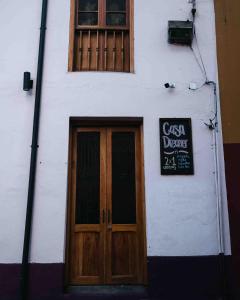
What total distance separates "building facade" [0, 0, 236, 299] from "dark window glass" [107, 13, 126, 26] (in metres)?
0.02

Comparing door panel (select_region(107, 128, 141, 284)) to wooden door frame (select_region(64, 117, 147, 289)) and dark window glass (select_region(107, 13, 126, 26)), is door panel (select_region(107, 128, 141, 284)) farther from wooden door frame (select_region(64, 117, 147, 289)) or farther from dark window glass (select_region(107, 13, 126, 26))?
dark window glass (select_region(107, 13, 126, 26))

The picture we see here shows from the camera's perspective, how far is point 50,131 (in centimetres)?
600

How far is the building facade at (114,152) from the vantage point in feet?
18.6

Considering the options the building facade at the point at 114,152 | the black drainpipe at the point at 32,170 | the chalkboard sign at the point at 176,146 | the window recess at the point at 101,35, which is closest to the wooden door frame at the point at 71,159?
the building facade at the point at 114,152

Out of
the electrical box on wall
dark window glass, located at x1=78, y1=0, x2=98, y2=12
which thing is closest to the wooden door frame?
the electrical box on wall

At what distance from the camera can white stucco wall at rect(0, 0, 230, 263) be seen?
5734 mm

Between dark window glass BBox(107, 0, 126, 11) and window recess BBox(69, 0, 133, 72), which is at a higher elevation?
dark window glass BBox(107, 0, 126, 11)

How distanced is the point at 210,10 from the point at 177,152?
2.80 m

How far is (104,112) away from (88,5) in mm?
2211

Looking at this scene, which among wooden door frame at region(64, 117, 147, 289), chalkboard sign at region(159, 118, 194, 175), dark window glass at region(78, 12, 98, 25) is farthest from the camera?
dark window glass at region(78, 12, 98, 25)

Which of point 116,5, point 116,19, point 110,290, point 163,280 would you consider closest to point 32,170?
point 110,290

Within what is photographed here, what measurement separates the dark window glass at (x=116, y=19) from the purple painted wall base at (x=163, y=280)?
A: 429 centimetres

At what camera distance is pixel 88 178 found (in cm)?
611

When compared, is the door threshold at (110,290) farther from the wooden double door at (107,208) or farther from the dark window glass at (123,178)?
the dark window glass at (123,178)
